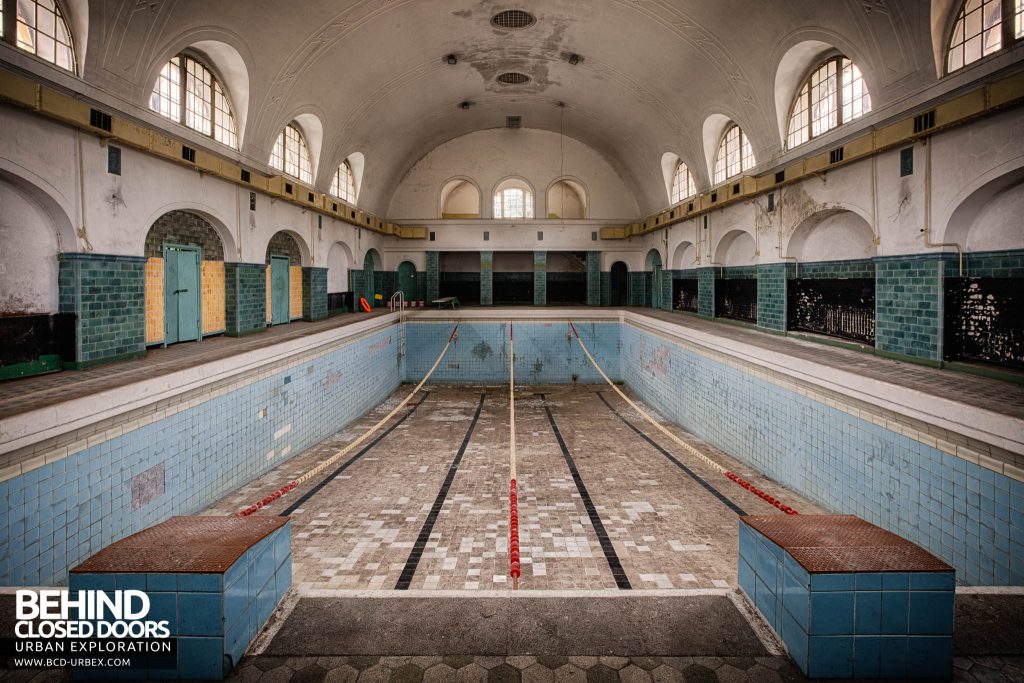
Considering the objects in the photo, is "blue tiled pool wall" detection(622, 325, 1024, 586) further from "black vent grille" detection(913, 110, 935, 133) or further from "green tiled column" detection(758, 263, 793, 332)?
"black vent grille" detection(913, 110, 935, 133)

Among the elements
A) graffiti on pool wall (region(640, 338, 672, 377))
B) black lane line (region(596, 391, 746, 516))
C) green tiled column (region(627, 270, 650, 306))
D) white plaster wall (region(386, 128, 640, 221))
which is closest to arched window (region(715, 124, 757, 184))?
graffiti on pool wall (region(640, 338, 672, 377))

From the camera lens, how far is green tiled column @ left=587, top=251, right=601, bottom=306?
61.5 ft

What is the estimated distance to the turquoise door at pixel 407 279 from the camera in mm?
18897

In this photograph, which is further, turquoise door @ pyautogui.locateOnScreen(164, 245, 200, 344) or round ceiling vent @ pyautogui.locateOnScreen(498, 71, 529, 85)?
round ceiling vent @ pyautogui.locateOnScreen(498, 71, 529, 85)

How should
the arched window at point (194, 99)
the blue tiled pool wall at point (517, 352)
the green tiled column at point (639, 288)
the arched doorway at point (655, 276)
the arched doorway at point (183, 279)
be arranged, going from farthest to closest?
the green tiled column at point (639, 288), the arched doorway at point (655, 276), the blue tiled pool wall at point (517, 352), the arched doorway at point (183, 279), the arched window at point (194, 99)

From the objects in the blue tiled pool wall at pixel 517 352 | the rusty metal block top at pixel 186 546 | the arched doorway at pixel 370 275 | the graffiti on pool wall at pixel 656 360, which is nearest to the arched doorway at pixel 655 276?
the blue tiled pool wall at pixel 517 352

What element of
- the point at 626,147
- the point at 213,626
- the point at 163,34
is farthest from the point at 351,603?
the point at 626,147

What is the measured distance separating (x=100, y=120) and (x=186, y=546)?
229 inches

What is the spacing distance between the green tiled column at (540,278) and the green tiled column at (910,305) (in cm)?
1238

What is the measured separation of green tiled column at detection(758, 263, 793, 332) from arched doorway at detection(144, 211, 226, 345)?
31.7ft

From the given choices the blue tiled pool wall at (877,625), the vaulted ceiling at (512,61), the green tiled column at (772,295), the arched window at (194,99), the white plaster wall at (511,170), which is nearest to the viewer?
the blue tiled pool wall at (877,625)

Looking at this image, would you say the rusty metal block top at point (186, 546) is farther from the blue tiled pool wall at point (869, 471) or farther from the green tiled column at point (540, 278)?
the green tiled column at point (540, 278)

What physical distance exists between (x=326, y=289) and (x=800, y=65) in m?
10.6

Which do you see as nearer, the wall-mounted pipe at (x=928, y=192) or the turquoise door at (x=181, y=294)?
the wall-mounted pipe at (x=928, y=192)
